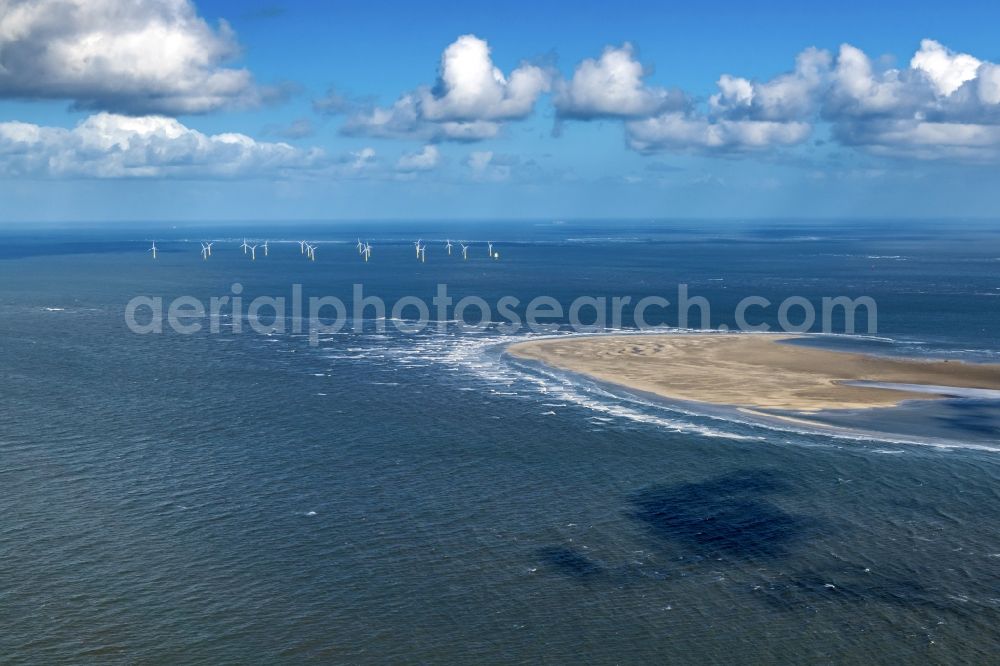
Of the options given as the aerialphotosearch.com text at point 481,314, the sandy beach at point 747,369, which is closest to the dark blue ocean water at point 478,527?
the sandy beach at point 747,369

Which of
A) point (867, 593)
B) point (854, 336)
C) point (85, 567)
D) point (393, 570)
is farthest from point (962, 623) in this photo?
point (854, 336)

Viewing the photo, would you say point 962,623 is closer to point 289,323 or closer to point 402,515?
point 402,515

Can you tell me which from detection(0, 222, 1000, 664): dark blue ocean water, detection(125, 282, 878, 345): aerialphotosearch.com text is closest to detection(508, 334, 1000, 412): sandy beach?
detection(0, 222, 1000, 664): dark blue ocean water

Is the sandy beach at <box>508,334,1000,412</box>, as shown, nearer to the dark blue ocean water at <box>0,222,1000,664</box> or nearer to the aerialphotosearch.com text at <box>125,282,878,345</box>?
the dark blue ocean water at <box>0,222,1000,664</box>

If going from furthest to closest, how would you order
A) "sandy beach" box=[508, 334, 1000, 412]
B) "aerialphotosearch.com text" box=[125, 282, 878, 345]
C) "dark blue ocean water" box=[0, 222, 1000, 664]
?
"aerialphotosearch.com text" box=[125, 282, 878, 345], "sandy beach" box=[508, 334, 1000, 412], "dark blue ocean water" box=[0, 222, 1000, 664]

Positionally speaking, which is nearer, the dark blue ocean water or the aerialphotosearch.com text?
the dark blue ocean water

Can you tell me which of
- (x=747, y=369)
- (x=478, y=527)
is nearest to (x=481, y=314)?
(x=747, y=369)

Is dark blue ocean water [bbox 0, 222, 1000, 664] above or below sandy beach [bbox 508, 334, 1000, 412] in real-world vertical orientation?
below
